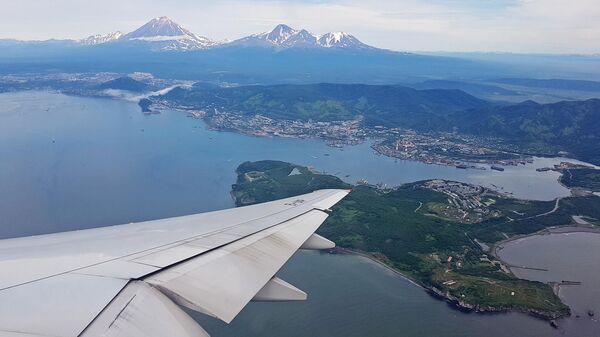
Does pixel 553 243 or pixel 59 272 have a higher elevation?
pixel 59 272

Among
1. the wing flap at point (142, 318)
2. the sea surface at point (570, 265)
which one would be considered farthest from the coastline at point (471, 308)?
the wing flap at point (142, 318)

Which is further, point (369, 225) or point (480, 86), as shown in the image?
point (480, 86)

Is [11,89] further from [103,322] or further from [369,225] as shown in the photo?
[103,322]

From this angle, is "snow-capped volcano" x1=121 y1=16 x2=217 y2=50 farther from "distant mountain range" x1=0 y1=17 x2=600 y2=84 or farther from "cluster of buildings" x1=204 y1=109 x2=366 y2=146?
"cluster of buildings" x1=204 y1=109 x2=366 y2=146

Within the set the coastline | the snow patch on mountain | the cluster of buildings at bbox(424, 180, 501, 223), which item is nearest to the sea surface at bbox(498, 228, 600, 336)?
the coastline

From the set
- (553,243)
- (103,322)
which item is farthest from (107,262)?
(553,243)

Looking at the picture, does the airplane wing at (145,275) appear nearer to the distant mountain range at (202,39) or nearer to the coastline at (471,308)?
the coastline at (471,308)
